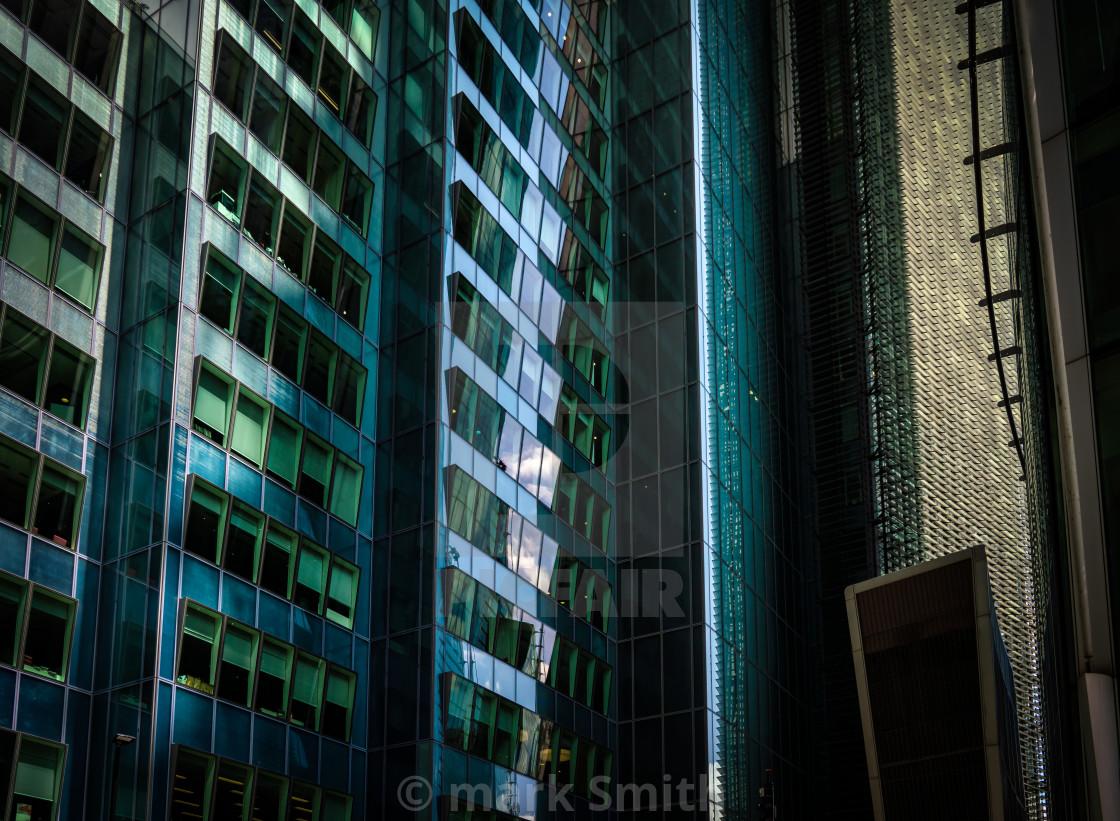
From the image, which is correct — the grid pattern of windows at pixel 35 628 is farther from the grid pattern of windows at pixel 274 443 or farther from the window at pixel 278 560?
the grid pattern of windows at pixel 274 443

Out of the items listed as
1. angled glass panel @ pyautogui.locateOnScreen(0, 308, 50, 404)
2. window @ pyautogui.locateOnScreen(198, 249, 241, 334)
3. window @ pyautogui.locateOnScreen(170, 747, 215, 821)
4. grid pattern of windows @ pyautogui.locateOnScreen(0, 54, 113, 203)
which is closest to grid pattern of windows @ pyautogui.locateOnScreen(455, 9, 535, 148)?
window @ pyautogui.locateOnScreen(198, 249, 241, 334)

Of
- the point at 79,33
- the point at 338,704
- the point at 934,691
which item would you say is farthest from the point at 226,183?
the point at 934,691

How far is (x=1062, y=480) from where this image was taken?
14398 mm

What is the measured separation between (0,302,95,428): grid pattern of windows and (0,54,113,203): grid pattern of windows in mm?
4253

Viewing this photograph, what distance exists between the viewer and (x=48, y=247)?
98.2ft

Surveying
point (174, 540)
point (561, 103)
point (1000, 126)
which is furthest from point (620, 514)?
point (1000, 126)

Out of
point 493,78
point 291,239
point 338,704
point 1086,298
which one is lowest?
point 338,704

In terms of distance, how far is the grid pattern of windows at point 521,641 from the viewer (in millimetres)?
34156

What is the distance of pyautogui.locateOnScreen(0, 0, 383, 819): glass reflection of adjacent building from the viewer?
27656 millimetres

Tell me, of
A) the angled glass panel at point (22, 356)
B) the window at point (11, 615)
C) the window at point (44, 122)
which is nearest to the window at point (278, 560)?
the window at point (11, 615)

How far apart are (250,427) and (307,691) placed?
673cm

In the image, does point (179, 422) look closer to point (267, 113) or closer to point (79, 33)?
point (267, 113)

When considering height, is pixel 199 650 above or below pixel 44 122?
below

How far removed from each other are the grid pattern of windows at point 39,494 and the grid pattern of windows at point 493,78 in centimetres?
1825
